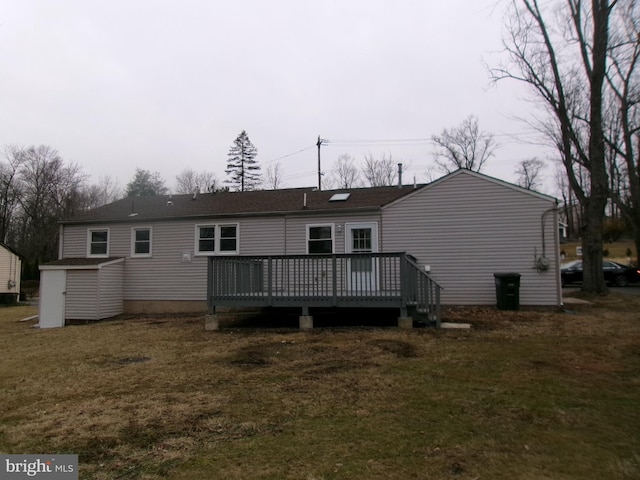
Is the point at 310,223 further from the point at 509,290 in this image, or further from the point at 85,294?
the point at 85,294

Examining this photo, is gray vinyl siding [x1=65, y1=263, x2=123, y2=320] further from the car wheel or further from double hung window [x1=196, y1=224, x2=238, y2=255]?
the car wheel

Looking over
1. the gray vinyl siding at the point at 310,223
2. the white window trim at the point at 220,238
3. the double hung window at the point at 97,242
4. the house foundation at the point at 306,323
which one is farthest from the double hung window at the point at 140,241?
the house foundation at the point at 306,323

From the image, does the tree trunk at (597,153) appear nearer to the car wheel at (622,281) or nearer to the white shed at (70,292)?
the car wheel at (622,281)

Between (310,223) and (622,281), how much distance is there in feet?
59.9

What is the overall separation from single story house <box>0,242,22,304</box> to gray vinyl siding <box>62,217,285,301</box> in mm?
15434

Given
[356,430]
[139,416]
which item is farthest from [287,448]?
[139,416]

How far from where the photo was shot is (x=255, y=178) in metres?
42.3

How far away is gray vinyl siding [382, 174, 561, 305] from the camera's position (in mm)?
11523

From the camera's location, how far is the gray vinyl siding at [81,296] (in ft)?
42.2

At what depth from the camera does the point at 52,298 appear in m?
12.8

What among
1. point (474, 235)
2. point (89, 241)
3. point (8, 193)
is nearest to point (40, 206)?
point (8, 193)

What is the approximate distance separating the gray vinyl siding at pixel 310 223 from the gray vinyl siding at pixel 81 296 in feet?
20.0

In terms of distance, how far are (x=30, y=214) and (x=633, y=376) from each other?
4359cm

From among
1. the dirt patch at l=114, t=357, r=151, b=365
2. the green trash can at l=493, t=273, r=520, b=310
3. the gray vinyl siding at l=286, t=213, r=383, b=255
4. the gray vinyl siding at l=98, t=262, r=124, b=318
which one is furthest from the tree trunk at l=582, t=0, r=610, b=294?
the gray vinyl siding at l=98, t=262, r=124, b=318
